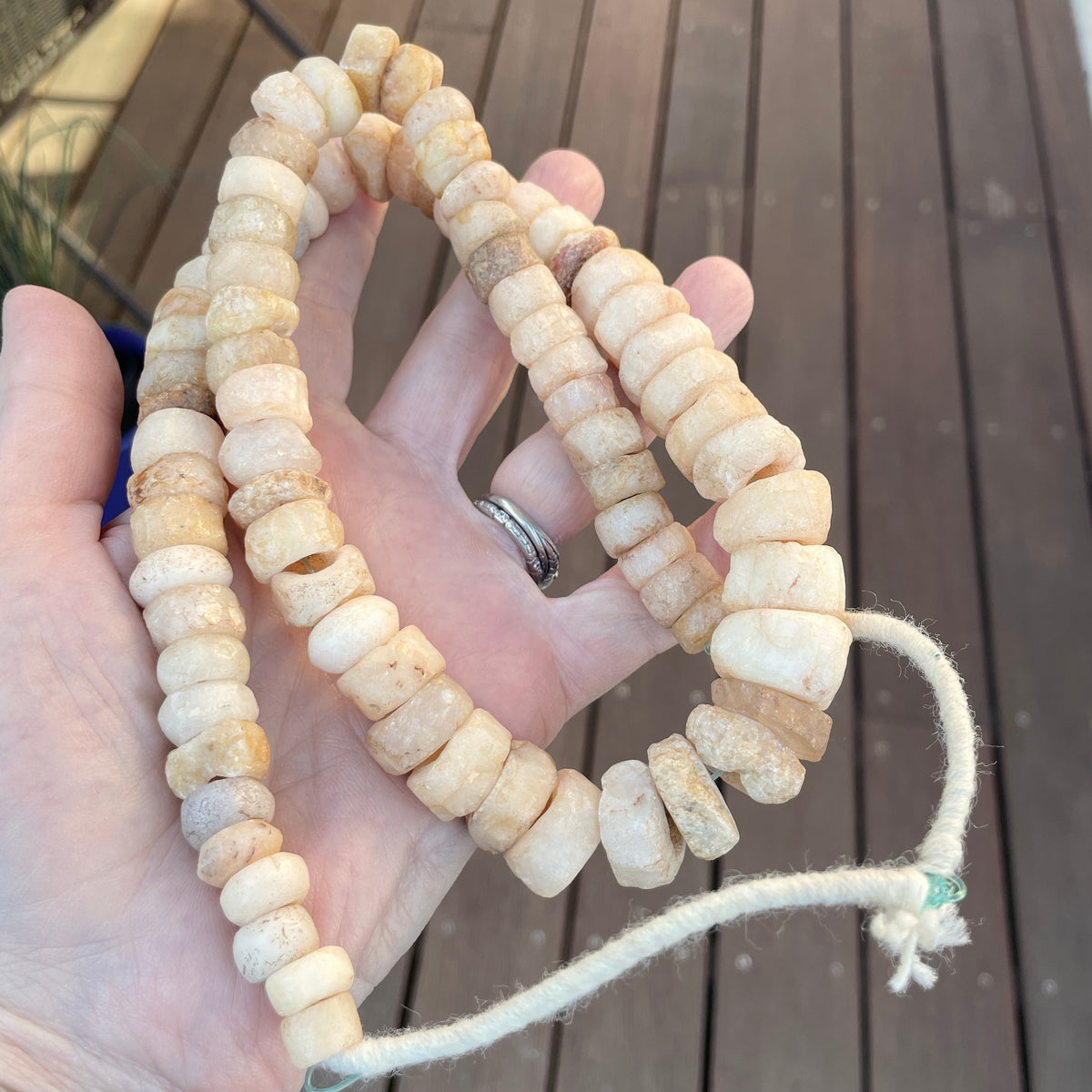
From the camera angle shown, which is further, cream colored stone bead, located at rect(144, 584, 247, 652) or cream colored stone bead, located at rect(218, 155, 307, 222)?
cream colored stone bead, located at rect(218, 155, 307, 222)

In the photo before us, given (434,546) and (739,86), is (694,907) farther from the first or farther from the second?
(739,86)

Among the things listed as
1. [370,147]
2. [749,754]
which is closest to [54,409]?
[370,147]

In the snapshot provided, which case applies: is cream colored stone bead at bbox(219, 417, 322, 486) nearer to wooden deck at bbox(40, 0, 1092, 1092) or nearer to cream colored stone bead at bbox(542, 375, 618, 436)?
cream colored stone bead at bbox(542, 375, 618, 436)

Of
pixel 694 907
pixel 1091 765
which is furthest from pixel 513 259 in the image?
pixel 1091 765

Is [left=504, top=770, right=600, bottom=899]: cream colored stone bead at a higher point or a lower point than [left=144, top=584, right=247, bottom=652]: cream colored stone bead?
lower

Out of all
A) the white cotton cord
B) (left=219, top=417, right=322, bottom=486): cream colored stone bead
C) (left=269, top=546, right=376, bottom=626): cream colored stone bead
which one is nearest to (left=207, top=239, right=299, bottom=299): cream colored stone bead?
(left=219, top=417, right=322, bottom=486): cream colored stone bead

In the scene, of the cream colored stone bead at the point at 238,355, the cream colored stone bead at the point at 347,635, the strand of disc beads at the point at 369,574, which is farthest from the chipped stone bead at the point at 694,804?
the cream colored stone bead at the point at 238,355
